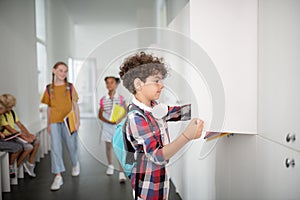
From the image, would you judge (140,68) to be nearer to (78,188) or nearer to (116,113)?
(116,113)

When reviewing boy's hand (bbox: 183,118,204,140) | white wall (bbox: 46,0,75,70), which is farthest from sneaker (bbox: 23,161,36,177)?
boy's hand (bbox: 183,118,204,140)

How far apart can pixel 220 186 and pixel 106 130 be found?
0.75 metres

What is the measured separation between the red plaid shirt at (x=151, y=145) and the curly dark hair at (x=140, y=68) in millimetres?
74

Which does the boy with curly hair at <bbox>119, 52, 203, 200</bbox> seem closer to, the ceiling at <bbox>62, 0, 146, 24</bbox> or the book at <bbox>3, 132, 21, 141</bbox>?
the book at <bbox>3, 132, 21, 141</bbox>

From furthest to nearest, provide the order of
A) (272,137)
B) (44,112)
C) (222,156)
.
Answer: (44,112) < (222,156) < (272,137)

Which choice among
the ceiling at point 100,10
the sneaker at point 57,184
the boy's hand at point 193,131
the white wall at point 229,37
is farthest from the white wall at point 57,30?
the boy's hand at point 193,131

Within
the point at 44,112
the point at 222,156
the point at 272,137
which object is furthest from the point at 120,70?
the point at 44,112

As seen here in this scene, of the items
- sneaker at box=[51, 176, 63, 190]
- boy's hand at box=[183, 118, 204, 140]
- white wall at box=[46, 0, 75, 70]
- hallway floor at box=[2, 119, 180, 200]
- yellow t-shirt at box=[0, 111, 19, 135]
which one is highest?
white wall at box=[46, 0, 75, 70]

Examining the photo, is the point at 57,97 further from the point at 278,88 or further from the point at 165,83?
the point at 278,88

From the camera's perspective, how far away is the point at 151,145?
964 millimetres

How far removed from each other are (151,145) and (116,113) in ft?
0.74

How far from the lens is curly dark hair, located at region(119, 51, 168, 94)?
99cm

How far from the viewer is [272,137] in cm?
117

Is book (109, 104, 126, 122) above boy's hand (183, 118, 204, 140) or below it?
above
